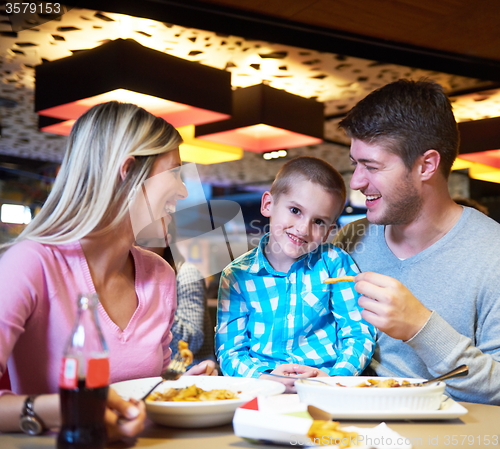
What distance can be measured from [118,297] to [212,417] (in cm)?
52

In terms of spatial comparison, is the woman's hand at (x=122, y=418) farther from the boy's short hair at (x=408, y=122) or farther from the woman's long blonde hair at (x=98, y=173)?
the boy's short hair at (x=408, y=122)

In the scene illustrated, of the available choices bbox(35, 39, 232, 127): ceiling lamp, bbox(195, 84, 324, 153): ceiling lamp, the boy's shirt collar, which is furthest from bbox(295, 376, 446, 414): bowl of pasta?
bbox(195, 84, 324, 153): ceiling lamp

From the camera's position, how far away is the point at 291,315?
181 cm

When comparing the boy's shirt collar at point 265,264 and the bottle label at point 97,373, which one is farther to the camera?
the boy's shirt collar at point 265,264

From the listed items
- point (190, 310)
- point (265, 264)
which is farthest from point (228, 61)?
point (265, 264)

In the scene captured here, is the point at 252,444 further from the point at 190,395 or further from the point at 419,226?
the point at 419,226

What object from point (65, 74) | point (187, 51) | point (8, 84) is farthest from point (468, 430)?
point (8, 84)

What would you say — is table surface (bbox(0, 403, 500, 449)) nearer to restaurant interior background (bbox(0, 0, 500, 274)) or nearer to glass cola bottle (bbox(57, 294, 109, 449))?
glass cola bottle (bbox(57, 294, 109, 449))

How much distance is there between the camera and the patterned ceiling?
416cm

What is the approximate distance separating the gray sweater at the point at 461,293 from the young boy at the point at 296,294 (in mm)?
122

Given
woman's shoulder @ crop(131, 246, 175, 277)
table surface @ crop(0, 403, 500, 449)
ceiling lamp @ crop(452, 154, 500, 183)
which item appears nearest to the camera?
table surface @ crop(0, 403, 500, 449)

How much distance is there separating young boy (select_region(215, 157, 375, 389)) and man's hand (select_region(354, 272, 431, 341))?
1.24ft

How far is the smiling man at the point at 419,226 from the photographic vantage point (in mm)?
1653

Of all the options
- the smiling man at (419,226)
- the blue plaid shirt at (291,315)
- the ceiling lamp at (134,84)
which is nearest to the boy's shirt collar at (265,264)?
the blue plaid shirt at (291,315)
